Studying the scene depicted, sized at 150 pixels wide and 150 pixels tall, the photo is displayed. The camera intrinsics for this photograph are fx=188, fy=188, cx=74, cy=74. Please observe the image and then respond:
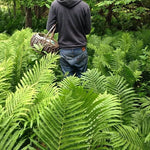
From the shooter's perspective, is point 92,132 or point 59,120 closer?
point 59,120

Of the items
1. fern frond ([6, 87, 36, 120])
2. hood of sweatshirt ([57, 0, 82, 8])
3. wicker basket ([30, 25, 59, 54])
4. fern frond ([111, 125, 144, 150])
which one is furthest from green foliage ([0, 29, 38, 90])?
fern frond ([111, 125, 144, 150])

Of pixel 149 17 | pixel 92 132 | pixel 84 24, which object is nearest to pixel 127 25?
pixel 149 17

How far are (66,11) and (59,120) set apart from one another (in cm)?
203

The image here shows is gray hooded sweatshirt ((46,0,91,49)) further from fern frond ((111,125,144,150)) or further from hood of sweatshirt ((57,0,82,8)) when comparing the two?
fern frond ((111,125,144,150))

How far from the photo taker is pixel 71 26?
2980 millimetres

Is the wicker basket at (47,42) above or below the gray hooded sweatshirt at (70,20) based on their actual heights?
below

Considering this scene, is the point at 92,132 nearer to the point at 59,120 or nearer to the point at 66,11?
the point at 59,120

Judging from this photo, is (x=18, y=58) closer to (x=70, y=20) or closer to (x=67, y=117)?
(x=70, y=20)

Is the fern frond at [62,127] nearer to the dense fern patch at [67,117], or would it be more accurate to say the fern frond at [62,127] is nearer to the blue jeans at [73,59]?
the dense fern patch at [67,117]

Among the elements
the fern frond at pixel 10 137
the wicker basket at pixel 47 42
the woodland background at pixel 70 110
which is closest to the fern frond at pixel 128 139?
the woodland background at pixel 70 110

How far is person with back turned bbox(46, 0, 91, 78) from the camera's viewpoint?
2918 mm

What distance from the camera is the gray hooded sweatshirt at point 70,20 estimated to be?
291 cm

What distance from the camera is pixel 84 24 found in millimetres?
3098

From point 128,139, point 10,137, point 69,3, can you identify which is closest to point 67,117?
point 10,137
